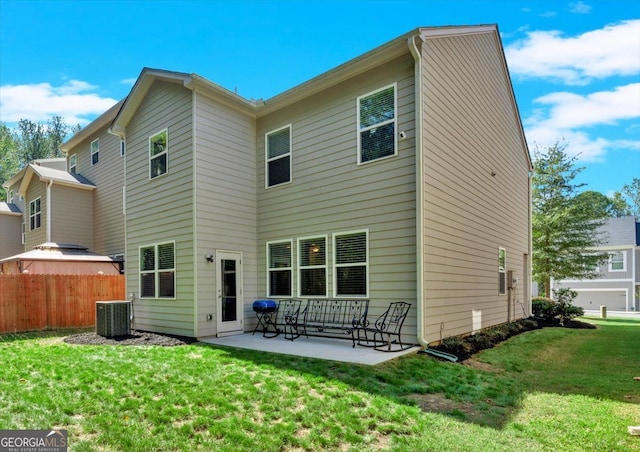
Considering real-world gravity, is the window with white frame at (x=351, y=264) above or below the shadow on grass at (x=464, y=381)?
above

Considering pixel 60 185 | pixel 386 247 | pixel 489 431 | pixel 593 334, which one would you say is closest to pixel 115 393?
pixel 489 431

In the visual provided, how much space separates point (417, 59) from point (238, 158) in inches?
190

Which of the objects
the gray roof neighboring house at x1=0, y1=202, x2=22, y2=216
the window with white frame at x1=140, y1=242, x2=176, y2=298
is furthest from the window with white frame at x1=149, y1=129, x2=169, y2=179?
the gray roof neighboring house at x1=0, y1=202, x2=22, y2=216

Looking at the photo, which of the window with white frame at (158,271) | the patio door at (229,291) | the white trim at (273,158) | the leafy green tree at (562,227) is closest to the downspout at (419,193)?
the white trim at (273,158)

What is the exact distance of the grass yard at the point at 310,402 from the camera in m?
3.39

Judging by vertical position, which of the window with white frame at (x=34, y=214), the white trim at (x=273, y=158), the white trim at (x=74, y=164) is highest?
the white trim at (x=74, y=164)

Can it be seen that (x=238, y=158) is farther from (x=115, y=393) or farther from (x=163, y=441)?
(x=163, y=441)

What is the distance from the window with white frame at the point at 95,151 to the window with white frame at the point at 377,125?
12.9 metres

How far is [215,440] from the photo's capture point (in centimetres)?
334

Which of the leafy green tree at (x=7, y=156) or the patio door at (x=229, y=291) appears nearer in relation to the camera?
the patio door at (x=229, y=291)

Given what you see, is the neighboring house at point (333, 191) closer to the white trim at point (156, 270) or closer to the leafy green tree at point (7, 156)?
the white trim at point (156, 270)

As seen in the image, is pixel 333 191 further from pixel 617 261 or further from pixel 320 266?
pixel 617 261

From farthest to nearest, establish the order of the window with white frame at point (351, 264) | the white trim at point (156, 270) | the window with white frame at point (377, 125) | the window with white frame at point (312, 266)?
the white trim at point (156, 270) < the window with white frame at point (312, 266) < the window with white frame at point (351, 264) < the window with white frame at point (377, 125)

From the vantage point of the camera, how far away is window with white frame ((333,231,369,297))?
7.95 m
